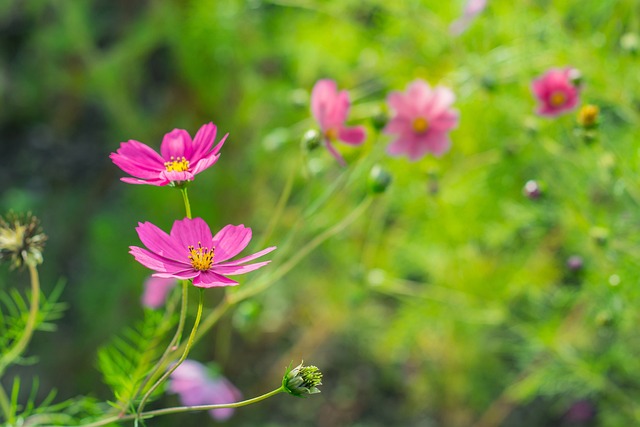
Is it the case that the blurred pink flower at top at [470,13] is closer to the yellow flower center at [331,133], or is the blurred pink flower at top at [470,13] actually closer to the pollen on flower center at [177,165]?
the yellow flower center at [331,133]

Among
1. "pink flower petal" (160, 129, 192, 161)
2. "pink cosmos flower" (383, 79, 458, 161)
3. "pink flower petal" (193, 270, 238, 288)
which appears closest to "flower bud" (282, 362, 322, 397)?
"pink flower petal" (193, 270, 238, 288)

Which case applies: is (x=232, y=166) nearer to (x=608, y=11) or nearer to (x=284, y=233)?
(x=284, y=233)

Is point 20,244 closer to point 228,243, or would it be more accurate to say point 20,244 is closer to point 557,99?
point 228,243

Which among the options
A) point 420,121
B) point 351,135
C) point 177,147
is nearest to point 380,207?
point 420,121

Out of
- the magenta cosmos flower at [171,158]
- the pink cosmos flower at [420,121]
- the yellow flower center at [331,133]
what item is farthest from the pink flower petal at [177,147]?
the pink cosmos flower at [420,121]

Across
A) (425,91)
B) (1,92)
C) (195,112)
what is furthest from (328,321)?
(1,92)
